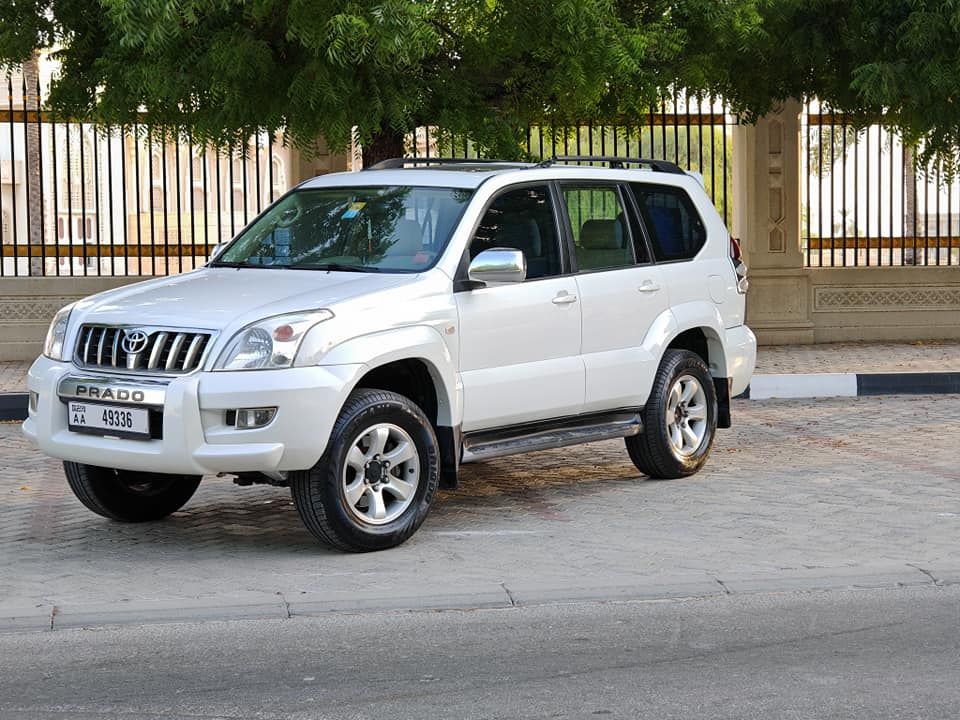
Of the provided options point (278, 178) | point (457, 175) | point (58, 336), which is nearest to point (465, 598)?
point (58, 336)

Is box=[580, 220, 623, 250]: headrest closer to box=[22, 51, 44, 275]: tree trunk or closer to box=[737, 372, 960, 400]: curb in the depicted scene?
box=[737, 372, 960, 400]: curb

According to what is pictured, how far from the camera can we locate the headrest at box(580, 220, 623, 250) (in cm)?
883

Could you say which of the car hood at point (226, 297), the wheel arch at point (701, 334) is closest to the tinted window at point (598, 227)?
the wheel arch at point (701, 334)

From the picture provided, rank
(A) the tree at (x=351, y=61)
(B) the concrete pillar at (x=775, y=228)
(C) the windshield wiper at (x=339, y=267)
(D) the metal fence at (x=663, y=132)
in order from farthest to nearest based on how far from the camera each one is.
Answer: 1. (B) the concrete pillar at (x=775, y=228)
2. (D) the metal fence at (x=663, y=132)
3. (A) the tree at (x=351, y=61)
4. (C) the windshield wiper at (x=339, y=267)

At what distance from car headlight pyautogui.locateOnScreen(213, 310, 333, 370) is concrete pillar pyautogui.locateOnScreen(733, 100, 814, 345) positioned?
11.4m

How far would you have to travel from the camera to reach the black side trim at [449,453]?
776 centimetres

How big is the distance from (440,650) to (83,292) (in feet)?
39.3

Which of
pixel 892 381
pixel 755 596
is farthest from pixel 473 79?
pixel 755 596

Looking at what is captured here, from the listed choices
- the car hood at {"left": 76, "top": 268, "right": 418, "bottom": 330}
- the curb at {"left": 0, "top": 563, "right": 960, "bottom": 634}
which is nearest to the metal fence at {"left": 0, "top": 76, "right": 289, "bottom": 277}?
the car hood at {"left": 76, "top": 268, "right": 418, "bottom": 330}

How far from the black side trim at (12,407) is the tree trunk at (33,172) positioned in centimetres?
391

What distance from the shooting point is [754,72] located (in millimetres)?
15977

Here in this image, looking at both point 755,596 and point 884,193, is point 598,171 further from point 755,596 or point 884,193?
point 884,193

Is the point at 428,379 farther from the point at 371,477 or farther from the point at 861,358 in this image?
the point at 861,358

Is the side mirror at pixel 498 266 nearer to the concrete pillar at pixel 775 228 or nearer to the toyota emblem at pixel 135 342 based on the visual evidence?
the toyota emblem at pixel 135 342
